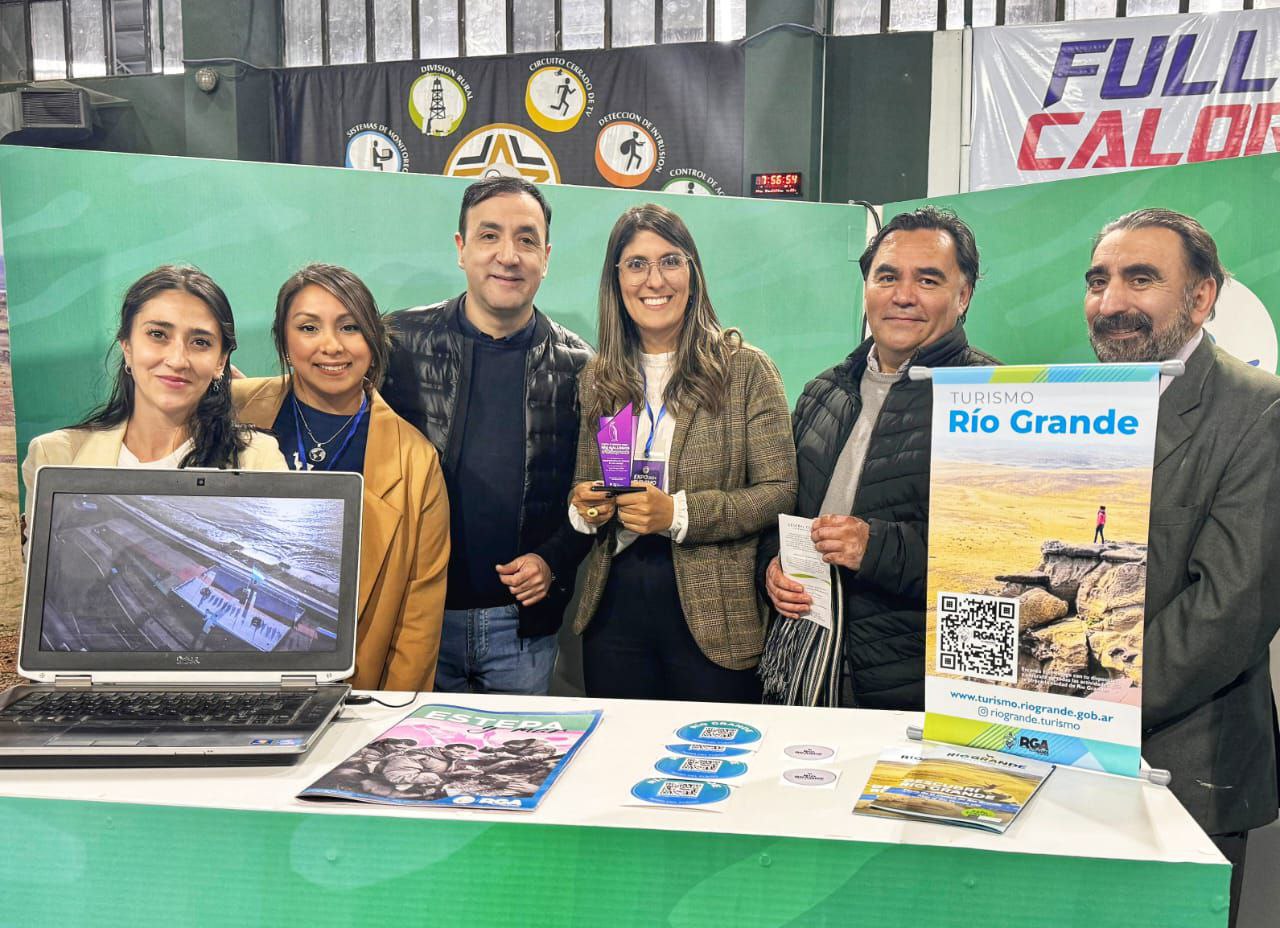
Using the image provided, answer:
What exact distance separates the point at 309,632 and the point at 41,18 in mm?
7655

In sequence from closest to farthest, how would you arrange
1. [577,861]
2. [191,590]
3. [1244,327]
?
[577,861], [191,590], [1244,327]

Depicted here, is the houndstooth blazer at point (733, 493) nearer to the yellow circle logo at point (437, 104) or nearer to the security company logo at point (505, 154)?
the security company logo at point (505, 154)

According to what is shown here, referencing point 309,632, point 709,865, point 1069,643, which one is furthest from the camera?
point 309,632

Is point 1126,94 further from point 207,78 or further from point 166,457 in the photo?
point 207,78

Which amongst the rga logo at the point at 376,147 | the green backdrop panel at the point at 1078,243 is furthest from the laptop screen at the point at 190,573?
the rga logo at the point at 376,147

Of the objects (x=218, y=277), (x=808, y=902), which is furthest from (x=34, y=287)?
(x=808, y=902)

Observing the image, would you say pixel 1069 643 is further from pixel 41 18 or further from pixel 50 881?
pixel 41 18

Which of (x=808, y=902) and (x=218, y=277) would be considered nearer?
(x=808, y=902)

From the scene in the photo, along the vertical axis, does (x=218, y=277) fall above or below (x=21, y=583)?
above

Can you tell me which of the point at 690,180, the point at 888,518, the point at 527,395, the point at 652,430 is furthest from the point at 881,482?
the point at 690,180

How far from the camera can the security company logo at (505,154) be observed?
626 cm

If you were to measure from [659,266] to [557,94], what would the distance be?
4.06 meters

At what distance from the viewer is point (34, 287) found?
100 inches

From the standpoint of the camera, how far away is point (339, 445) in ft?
8.54
